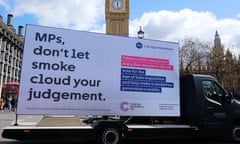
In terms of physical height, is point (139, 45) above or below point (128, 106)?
above

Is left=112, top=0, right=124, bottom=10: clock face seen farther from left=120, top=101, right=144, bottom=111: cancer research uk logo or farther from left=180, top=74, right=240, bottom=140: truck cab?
left=120, top=101, right=144, bottom=111: cancer research uk logo

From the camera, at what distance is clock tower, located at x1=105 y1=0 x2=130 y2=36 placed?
2293 inches

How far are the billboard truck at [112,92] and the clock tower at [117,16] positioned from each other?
2000 inches

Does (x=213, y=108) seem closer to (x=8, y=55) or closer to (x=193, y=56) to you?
(x=193, y=56)

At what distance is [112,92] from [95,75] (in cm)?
75

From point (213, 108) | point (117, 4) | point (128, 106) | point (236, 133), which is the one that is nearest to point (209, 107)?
point (213, 108)

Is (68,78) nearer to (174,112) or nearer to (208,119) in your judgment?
(174,112)

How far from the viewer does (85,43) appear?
277 inches

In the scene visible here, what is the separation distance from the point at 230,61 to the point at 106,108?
30.4 m

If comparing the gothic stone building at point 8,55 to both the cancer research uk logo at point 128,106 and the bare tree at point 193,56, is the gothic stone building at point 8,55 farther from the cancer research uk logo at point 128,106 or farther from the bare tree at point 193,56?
the cancer research uk logo at point 128,106

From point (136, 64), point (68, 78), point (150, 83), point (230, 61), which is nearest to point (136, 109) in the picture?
point (150, 83)

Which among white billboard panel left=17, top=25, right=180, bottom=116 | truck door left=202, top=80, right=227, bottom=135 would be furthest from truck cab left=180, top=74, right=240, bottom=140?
white billboard panel left=17, top=25, right=180, bottom=116

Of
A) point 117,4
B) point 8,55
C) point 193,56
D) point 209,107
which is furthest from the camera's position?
point 117,4

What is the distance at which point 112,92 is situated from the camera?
7.07 m
